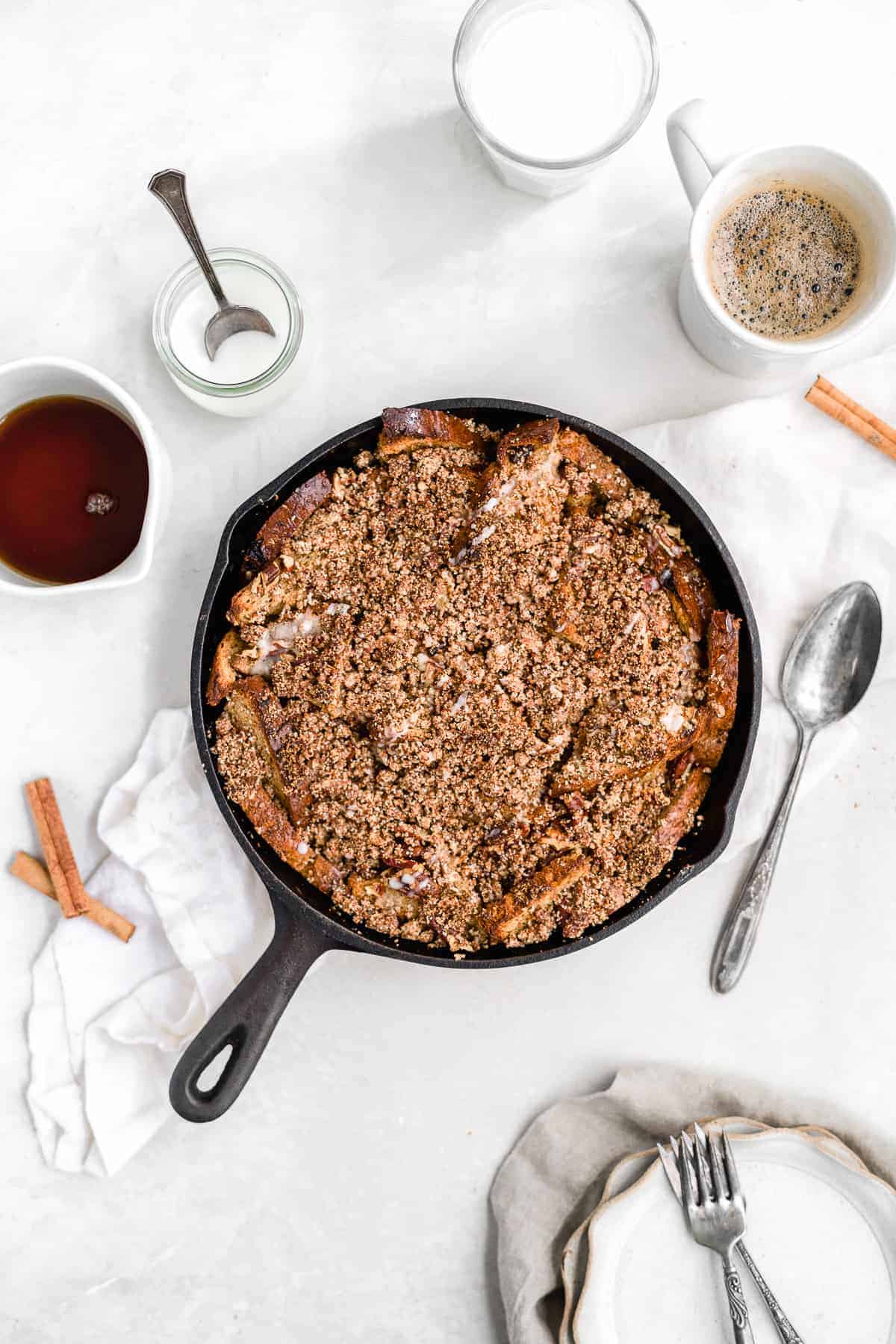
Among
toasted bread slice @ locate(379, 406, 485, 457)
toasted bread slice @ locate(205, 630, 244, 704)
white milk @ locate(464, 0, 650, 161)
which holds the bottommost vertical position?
toasted bread slice @ locate(205, 630, 244, 704)

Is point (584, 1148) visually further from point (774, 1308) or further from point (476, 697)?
point (476, 697)

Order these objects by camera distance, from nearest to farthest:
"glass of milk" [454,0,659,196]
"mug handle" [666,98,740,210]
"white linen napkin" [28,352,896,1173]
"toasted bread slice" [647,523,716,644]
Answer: "mug handle" [666,98,740,210] < "toasted bread slice" [647,523,716,644] < "glass of milk" [454,0,659,196] < "white linen napkin" [28,352,896,1173]

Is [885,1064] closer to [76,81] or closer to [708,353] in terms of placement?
[708,353]

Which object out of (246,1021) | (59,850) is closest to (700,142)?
(246,1021)

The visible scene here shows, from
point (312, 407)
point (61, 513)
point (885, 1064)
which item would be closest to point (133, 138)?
point (312, 407)

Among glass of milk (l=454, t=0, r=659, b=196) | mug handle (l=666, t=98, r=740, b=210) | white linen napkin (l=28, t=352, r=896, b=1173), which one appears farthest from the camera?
white linen napkin (l=28, t=352, r=896, b=1173)

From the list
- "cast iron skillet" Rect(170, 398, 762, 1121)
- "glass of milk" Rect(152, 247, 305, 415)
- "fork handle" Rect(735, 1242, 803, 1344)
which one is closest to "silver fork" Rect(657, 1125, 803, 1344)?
"fork handle" Rect(735, 1242, 803, 1344)

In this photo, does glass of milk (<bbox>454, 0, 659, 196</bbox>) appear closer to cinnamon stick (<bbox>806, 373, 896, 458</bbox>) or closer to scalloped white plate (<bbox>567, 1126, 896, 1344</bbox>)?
cinnamon stick (<bbox>806, 373, 896, 458</bbox>)

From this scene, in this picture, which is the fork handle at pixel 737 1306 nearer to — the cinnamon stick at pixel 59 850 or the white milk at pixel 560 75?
the cinnamon stick at pixel 59 850

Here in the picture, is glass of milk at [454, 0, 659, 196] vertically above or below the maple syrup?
above
